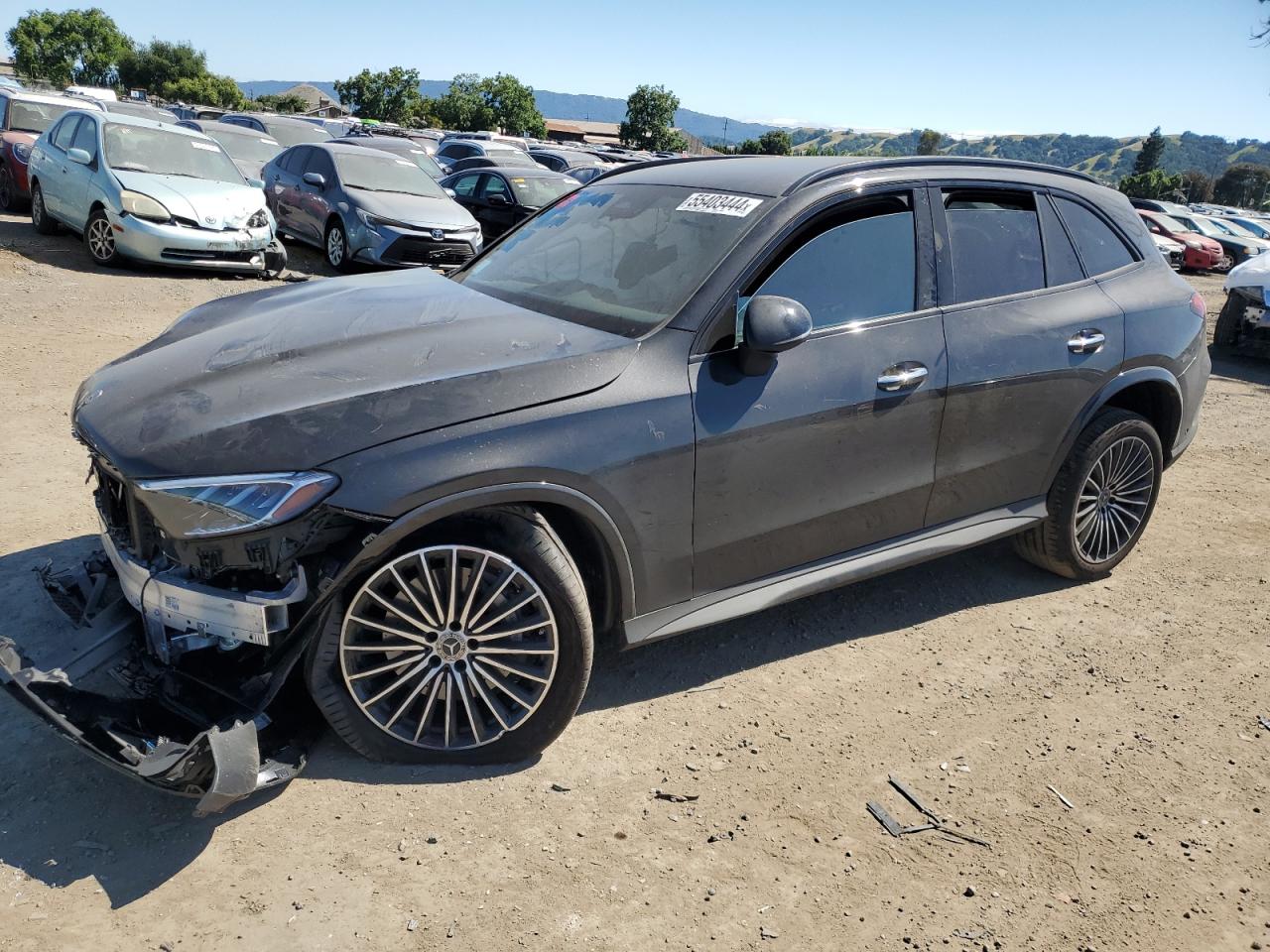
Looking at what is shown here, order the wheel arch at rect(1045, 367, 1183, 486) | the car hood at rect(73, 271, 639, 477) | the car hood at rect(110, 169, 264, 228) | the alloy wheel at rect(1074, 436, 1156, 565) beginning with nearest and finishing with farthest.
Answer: the car hood at rect(73, 271, 639, 477)
the wheel arch at rect(1045, 367, 1183, 486)
the alloy wheel at rect(1074, 436, 1156, 565)
the car hood at rect(110, 169, 264, 228)

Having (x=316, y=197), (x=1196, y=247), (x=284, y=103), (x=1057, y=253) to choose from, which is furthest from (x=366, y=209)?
(x=284, y=103)

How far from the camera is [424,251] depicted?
11.9 meters

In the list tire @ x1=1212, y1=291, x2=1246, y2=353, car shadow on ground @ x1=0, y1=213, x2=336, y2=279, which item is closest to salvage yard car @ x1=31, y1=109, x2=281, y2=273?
car shadow on ground @ x1=0, y1=213, x2=336, y2=279

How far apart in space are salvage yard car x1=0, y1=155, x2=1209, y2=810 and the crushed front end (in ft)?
0.03

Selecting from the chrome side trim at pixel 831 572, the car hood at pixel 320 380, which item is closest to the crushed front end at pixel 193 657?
the car hood at pixel 320 380

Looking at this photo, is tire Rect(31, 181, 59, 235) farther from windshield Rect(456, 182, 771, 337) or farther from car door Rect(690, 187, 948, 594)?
car door Rect(690, 187, 948, 594)

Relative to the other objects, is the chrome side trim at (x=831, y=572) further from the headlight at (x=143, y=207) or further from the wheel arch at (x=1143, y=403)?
the headlight at (x=143, y=207)

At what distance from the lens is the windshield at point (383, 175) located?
494 inches

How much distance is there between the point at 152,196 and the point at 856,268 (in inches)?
350

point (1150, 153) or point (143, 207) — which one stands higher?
point (1150, 153)

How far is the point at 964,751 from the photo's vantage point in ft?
11.4

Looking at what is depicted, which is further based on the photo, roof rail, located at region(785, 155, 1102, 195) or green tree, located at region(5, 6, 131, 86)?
green tree, located at region(5, 6, 131, 86)

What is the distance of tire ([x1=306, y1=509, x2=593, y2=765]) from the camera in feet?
9.51

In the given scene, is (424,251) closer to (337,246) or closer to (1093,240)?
(337,246)
